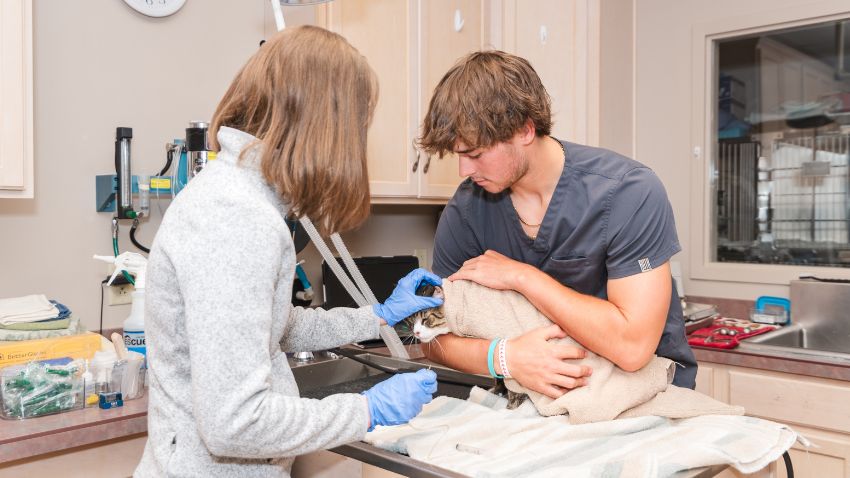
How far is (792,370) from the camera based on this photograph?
194 cm

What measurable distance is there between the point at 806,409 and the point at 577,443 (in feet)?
4.26

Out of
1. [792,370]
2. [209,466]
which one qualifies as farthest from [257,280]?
[792,370]

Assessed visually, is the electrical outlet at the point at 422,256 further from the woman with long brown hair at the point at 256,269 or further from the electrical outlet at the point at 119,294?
the woman with long brown hair at the point at 256,269

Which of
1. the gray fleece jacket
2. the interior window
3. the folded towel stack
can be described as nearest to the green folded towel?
the folded towel stack

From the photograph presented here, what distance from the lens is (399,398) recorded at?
91 centimetres

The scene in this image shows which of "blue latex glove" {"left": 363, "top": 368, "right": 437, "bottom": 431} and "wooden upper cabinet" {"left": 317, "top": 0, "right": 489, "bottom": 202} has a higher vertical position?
"wooden upper cabinet" {"left": 317, "top": 0, "right": 489, "bottom": 202}

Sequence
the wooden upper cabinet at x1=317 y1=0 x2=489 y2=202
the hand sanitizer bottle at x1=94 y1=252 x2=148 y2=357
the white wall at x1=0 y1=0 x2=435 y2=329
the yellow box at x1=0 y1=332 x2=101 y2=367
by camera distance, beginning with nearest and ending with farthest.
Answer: the yellow box at x1=0 y1=332 x2=101 y2=367 < the hand sanitizer bottle at x1=94 y1=252 x2=148 y2=357 < the white wall at x1=0 y1=0 x2=435 y2=329 < the wooden upper cabinet at x1=317 y1=0 x2=489 y2=202


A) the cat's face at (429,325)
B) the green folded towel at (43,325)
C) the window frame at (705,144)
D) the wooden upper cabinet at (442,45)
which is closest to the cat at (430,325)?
the cat's face at (429,325)

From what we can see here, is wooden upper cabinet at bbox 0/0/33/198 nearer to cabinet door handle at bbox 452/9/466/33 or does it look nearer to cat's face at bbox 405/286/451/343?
cat's face at bbox 405/286/451/343

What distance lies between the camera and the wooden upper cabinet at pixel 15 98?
1.42m

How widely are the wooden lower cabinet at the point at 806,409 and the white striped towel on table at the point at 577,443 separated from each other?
1.04 m

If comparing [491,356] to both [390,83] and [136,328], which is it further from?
[390,83]

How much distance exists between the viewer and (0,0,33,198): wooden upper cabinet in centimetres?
142

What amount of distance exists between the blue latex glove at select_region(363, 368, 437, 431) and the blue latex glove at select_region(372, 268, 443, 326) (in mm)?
253
